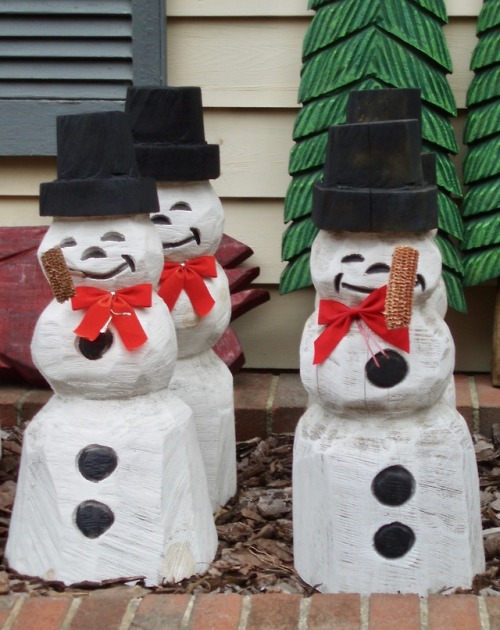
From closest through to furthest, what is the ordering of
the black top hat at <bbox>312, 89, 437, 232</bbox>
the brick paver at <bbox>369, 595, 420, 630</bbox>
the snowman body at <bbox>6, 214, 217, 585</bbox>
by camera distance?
1. the brick paver at <bbox>369, 595, 420, 630</bbox>
2. the black top hat at <bbox>312, 89, 437, 232</bbox>
3. the snowman body at <bbox>6, 214, 217, 585</bbox>

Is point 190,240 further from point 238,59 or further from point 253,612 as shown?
point 253,612

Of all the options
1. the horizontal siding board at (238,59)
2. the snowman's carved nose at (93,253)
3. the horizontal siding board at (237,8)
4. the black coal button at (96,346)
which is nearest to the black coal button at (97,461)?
the black coal button at (96,346)

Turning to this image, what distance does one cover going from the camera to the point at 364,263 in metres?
2.85

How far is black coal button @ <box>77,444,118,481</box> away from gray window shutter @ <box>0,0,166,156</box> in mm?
1737

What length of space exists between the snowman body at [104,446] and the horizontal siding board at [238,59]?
59.8 inches

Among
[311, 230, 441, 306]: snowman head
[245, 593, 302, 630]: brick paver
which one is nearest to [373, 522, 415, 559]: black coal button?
[245, 593, 302, 630]: brick paver

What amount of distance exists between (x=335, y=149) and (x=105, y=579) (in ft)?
4.11

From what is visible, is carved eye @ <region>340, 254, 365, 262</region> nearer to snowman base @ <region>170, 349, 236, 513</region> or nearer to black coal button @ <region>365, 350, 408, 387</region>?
black coal button @ <region>365, 350, 408, 387</region>

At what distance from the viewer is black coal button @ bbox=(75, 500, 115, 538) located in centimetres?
299

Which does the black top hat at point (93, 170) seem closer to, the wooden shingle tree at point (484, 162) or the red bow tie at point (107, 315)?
the red bow tie at point (107, 315)

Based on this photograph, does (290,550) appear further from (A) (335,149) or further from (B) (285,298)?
(B) (285,298)

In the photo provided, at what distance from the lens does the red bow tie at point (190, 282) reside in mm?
3486

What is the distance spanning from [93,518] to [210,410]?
2.26 feet

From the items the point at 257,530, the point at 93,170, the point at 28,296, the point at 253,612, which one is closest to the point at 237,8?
the point at 28,296
